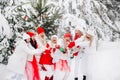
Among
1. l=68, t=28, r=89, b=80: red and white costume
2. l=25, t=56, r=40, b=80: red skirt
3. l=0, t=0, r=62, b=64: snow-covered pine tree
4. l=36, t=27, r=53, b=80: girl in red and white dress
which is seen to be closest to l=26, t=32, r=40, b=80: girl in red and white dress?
l=25, t=56, r=40, b=80: red skirt

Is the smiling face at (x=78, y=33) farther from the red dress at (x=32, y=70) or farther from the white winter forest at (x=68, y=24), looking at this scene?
the red dress at (x=32, y=70)

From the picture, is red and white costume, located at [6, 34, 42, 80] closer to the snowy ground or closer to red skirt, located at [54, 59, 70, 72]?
red skirt, located at [54, 59, 70, 72]

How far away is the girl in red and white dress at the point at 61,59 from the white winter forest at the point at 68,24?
2.15ft

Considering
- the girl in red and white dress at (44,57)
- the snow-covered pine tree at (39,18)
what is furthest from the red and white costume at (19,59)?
the snow-covered pine tree at (39,18)

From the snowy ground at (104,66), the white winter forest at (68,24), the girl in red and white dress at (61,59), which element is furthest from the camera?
the white winter forest at (68,24)

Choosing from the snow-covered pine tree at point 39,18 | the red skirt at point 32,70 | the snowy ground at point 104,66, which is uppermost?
the snow-covered pine tree at point 39,18

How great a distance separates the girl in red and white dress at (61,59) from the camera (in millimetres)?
10094

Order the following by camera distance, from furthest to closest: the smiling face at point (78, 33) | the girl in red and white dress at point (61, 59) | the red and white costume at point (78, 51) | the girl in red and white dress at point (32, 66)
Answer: the smiling face at point (78, 33) < the red and white costume at point (78, 51) < the girl in red and white dress at point (61, 59) < the girl in red and white dress at point (32, 66)

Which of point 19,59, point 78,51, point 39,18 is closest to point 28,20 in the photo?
point 39,18

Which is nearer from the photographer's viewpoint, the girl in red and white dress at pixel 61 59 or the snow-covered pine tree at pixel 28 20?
the girl in red and white dress at pixel 61 59

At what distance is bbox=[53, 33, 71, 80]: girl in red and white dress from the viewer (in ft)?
33.1

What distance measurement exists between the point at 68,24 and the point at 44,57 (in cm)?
735

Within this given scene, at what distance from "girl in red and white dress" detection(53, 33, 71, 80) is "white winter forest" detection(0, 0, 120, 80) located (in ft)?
2.15

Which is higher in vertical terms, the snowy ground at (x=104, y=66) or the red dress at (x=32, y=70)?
the red dress at (x=32, y=70)
